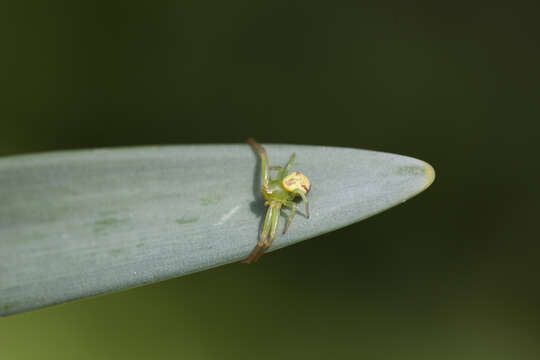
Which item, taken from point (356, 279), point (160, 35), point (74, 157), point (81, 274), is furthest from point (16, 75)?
point (356, 279)

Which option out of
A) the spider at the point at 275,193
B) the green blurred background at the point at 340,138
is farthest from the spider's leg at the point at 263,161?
the green blurred background at the point at 340,138

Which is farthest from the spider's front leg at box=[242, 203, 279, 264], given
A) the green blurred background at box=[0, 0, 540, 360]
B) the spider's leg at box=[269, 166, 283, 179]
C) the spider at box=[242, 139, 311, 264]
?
the green blurred background at box=[0, 0, 540, 360]

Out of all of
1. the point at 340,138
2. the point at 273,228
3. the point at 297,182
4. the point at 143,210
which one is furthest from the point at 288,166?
the point at 340,138

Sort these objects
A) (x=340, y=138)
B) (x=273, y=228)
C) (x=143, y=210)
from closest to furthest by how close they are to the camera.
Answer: (x=143, y=210), (x=273, y=228), (x=340, y=138)

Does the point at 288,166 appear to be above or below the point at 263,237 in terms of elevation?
above

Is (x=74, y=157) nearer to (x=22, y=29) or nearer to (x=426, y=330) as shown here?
(x=22, y=29)

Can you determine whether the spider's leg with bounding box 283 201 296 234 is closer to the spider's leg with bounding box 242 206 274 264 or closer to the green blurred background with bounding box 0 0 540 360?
the spider's leg with bounding box 242 206 274 264

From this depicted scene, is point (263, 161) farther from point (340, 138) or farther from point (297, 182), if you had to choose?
point (340, 138)
